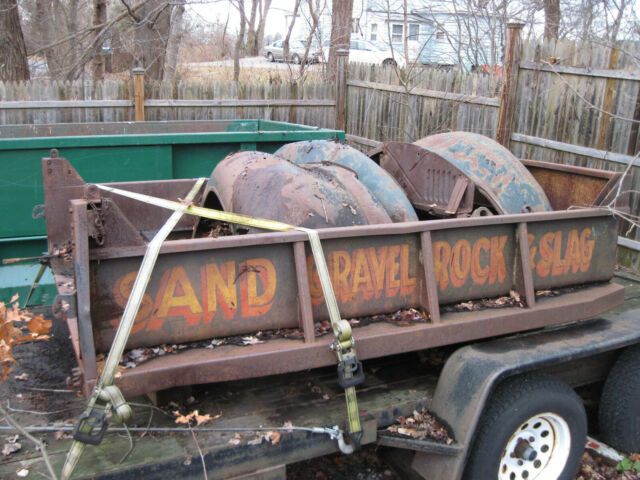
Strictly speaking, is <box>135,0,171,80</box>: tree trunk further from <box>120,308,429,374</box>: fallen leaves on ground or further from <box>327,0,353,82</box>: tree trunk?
<box>120,308,429,374</box>: fallen leaves on ground

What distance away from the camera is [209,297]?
254 centimetres

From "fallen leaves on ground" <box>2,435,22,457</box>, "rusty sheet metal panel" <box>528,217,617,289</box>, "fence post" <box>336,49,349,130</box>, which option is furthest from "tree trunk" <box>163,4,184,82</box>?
"fallen leaves on ground" <box>2,435,22,457</box>

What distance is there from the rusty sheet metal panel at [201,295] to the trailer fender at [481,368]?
841mm

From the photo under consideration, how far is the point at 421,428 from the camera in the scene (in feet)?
9.29

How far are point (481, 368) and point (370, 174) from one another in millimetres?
1528

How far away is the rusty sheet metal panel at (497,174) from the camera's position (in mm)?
3996

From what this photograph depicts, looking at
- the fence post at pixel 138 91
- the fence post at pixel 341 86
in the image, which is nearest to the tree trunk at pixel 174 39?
the fence post at pixel 341 86

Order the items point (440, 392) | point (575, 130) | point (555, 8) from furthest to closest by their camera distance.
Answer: point (555, 8)
point (575, 130)
point (440, 392)

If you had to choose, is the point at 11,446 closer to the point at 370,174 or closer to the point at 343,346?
the point at 343,346

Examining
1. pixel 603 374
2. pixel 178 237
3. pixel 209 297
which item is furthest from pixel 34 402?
pixel 603 374

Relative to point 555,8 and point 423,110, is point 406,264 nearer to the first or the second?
point 423,110

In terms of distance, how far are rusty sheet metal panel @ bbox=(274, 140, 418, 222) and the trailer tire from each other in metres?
1.25

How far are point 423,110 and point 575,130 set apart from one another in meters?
2.83

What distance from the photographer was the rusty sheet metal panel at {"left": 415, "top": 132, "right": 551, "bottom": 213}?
400cm
